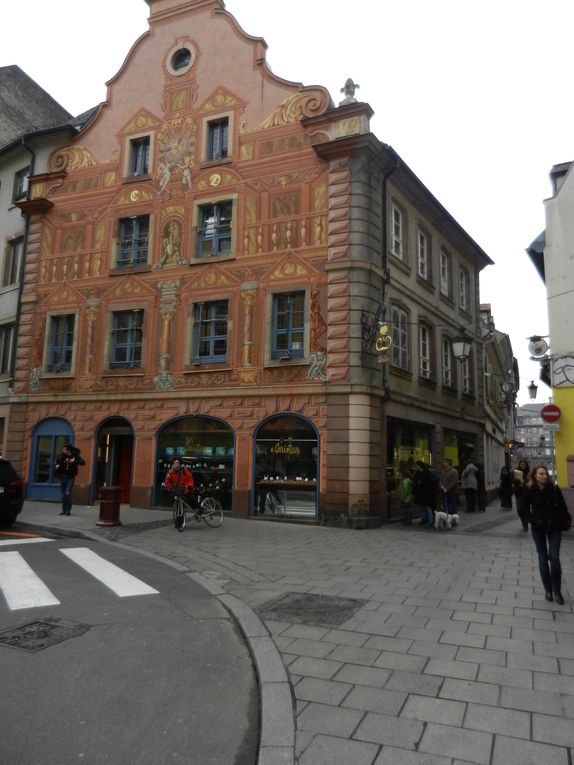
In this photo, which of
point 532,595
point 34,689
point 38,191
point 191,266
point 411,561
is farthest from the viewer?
point 38,191

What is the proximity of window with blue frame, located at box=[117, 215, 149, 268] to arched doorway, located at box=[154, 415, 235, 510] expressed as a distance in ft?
18.2

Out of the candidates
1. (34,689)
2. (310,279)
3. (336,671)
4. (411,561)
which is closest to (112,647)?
(34,689)

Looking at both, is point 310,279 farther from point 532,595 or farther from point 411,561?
point 532,595

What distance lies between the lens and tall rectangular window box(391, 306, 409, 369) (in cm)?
1758

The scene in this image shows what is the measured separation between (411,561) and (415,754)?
22.1 feet

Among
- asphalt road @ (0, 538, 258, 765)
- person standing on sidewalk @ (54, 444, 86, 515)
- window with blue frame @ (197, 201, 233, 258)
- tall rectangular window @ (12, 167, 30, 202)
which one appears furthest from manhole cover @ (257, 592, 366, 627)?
tall rectangular window @ (12, 167, 30, 202)

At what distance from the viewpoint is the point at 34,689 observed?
13.7 feet

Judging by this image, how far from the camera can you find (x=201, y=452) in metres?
17.0

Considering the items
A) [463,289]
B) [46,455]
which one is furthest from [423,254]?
[46,455]

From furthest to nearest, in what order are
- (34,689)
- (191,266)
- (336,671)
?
1. (191,266)
2. (336,671)
3. (34,689)

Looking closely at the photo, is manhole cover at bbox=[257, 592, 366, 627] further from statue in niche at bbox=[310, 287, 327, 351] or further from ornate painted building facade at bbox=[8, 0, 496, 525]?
statue in niche at bbox=[310, 287, 327, 351]

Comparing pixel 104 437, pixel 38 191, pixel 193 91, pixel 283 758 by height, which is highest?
pixel 193 91

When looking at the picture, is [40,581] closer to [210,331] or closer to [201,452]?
[201,452]

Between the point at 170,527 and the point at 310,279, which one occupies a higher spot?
the point at 310,279
